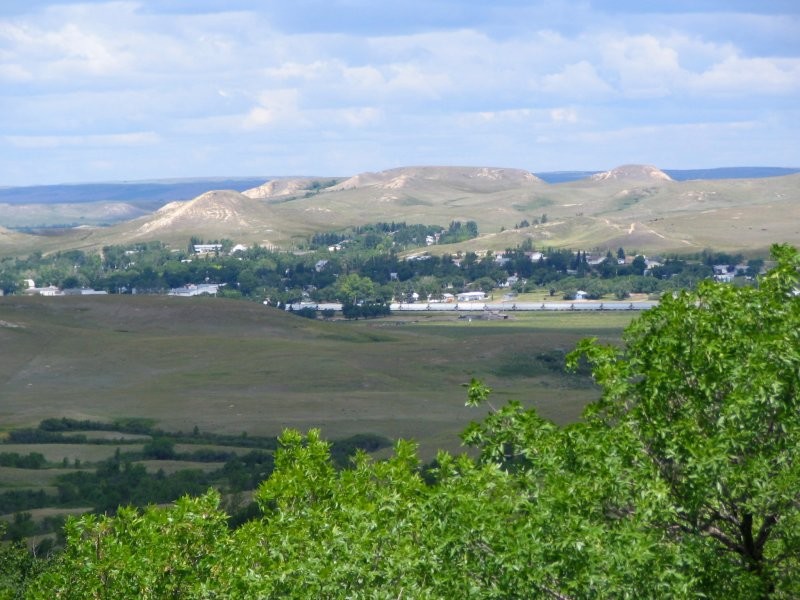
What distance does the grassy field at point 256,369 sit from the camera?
82.4m

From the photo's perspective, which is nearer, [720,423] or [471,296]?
[720,423]

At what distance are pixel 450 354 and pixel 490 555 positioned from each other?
93.7 metres

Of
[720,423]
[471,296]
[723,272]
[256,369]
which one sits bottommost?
[471,296]

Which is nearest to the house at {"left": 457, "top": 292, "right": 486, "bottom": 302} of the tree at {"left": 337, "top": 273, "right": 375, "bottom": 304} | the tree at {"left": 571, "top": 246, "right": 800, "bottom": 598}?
the tree at {"left": 337, "top": 273, "right": 375, "bottom": 304}

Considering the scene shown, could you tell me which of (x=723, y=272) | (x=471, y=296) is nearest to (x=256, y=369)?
(x=471, y=296)

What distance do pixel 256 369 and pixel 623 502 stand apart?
88307 millimetres

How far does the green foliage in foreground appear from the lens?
1295 centimetres

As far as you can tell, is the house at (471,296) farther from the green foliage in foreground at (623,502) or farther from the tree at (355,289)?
the green foliage in foreground at (623,502)

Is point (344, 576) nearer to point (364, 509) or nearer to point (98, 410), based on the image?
point (364, 509)

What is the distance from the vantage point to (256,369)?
101062mm

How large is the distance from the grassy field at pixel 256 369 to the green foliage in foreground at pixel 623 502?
48.7 metres

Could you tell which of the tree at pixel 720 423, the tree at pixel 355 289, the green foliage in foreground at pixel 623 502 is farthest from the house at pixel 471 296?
the tree at pixel 720 423

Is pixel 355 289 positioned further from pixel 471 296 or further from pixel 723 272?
pixel 723 272

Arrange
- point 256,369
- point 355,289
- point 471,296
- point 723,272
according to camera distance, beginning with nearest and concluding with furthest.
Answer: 1. point 256,369
2. point 723,272
3. point 471,296
4. point 355,289
